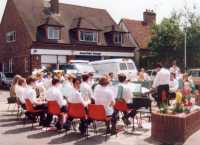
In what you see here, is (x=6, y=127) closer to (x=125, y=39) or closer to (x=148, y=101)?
(x=148, y=101)

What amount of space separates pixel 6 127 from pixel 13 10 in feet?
101

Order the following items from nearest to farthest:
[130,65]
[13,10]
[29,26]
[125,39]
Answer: [130,65] → [29,26] → [13,10] → [125,39]

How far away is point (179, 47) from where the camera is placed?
43656mm

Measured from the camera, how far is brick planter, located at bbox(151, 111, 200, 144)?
10250 millimetres

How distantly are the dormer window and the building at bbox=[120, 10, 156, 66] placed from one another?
6.58 metres

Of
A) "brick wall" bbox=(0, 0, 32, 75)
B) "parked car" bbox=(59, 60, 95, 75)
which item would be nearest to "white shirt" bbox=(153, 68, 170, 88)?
"parked car" bbox=(59, 60, 95, 75)

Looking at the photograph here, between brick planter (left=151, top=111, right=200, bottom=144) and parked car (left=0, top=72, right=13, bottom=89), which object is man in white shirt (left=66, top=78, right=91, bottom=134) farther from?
parked car (left=0, top=72, right=13, bottom=89)

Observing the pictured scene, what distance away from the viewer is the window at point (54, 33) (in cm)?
4006

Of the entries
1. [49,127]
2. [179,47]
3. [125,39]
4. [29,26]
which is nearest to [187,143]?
[49,127]

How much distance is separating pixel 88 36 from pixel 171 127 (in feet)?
110

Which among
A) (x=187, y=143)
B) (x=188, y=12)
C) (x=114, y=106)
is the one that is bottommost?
(x=187, y=143)

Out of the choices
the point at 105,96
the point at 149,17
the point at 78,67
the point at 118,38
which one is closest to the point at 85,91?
the point at 105,96

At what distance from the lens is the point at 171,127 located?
1034cm

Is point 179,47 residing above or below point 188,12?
below
